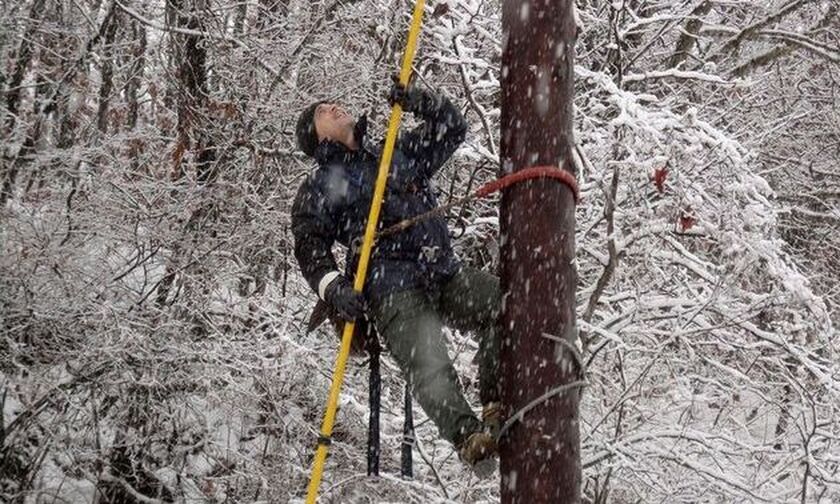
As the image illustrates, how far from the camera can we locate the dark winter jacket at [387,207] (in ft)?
11.6

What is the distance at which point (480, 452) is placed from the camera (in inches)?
114

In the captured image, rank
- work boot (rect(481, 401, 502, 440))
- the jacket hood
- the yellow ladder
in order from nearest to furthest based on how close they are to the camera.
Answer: work boot (rect(481, 401, 502, 440)) < the yellow ladder < the jacket hood

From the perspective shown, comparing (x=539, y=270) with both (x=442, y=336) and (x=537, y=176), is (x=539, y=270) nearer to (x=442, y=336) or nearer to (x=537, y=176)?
(x=537, y=176)

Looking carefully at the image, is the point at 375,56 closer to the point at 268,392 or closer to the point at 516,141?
the point at 268,392

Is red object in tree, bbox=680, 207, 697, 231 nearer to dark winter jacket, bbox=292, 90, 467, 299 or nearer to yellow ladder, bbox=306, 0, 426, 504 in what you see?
dark winter jacket, bbox=292, 90, 467, 299

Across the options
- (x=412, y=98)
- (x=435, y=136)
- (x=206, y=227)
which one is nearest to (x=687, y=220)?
(x=435, y=136)

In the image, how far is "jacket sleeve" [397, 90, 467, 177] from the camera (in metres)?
3.55

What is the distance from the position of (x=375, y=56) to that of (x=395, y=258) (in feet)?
17.7

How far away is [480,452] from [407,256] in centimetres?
95

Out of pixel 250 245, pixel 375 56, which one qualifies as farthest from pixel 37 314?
pixel 375 56

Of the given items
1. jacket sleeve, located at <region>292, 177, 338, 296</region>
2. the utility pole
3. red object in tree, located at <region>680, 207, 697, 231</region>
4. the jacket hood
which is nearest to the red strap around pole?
the utility pole

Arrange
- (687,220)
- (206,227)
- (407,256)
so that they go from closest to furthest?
(407,256) → (687,220) → (206,227)

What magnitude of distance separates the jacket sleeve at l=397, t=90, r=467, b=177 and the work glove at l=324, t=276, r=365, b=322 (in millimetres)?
700

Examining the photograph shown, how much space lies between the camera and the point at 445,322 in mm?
3639
